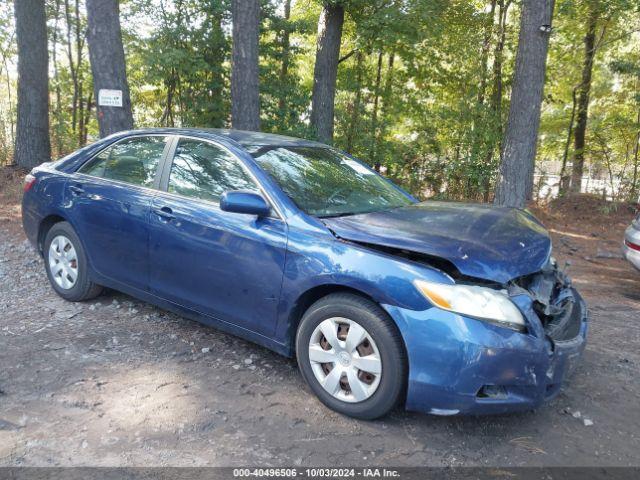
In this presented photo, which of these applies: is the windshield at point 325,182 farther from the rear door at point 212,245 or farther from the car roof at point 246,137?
the rear door at point 212,245

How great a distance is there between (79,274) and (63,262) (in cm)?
27

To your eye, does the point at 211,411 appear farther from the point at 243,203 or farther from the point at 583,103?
the point at 583,103

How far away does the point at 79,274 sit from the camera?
4.75m

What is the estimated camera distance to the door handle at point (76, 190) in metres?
4.64

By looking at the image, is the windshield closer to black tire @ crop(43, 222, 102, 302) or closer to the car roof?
the car roof

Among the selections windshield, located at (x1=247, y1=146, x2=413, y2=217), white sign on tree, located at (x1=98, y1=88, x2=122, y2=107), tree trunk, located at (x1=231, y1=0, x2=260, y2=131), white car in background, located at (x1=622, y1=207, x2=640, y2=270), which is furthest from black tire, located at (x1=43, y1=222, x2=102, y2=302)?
white car in background, located at (x1=622, y1=207, x2=640, y2=270)

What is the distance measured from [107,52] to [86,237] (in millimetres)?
4687

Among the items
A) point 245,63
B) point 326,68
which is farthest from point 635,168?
point 245,63

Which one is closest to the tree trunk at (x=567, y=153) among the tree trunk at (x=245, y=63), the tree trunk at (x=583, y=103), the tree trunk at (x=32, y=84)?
the tree trunk at (x=583, y=103)

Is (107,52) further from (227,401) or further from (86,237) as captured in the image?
(227,401)

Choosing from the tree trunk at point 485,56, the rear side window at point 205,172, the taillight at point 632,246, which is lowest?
the taillight at point 632,246

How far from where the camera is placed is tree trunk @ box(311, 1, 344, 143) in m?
12.9

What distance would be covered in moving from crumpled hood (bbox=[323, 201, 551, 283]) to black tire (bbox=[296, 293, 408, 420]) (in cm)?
39

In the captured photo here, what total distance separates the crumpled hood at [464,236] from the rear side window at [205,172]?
0.82 meters
